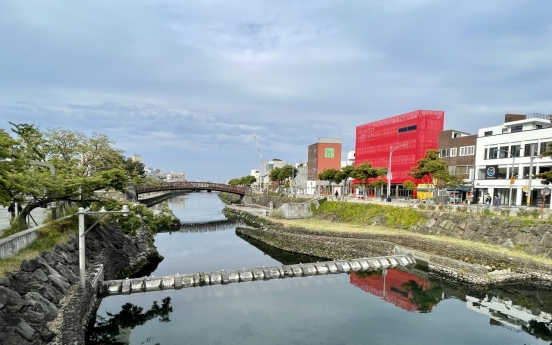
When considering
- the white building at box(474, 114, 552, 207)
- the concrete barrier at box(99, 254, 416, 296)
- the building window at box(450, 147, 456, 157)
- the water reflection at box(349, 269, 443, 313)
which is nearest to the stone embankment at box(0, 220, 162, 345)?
the concrete barrier at box(99, 254, 416, 296)

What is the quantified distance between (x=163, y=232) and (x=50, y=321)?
36811 millimetres

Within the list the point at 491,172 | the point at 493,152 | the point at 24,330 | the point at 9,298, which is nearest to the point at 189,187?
the point at 491,172

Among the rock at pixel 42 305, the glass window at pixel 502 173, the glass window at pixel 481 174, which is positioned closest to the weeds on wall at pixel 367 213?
the glass window at pixel 502 173

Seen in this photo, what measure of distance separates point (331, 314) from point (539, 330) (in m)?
10.4

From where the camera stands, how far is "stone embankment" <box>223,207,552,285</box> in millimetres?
21406

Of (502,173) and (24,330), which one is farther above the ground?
(502,173)

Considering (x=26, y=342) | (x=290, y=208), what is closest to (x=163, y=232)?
(x=290, y=208)

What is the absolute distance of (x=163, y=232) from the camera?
47469 mm

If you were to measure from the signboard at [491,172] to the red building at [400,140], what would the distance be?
42.0ft

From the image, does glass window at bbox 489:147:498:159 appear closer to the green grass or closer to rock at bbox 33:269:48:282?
the green grass

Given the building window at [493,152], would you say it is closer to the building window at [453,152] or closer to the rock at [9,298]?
the building window at [453,152]

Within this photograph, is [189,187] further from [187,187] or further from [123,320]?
[123,320]

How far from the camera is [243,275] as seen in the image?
70.9ft

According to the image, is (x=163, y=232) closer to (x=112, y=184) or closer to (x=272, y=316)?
(x=112, y=184)
